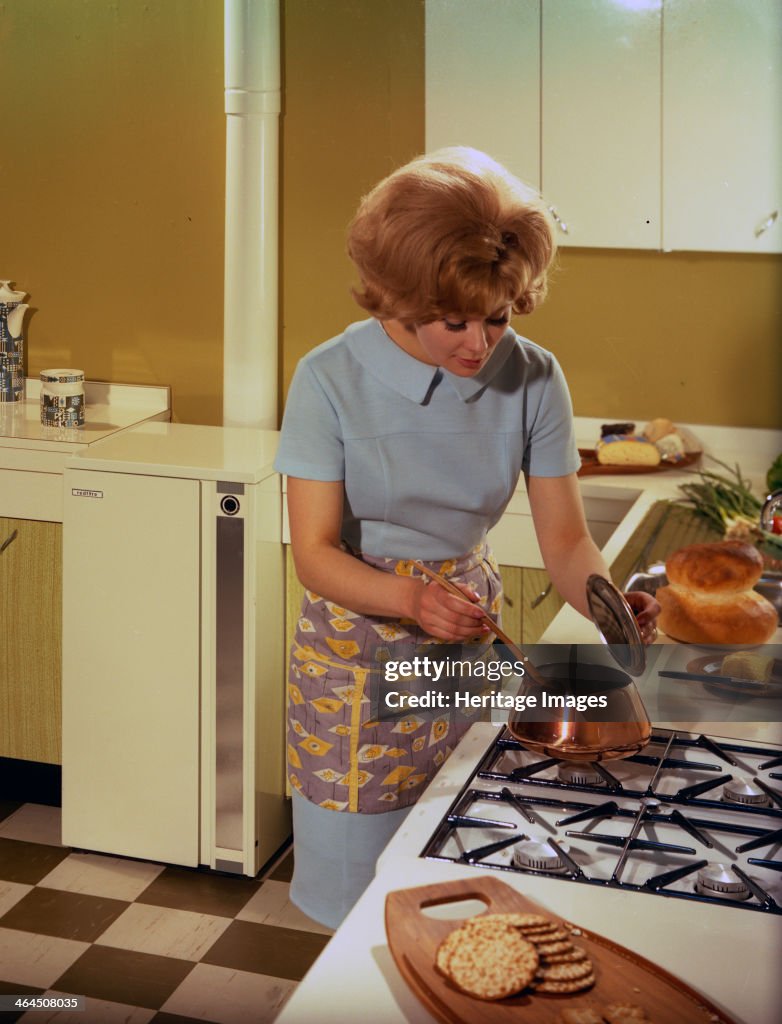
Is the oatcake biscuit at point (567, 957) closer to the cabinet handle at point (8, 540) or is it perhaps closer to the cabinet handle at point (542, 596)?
the cabinet handle at point (542, 596)

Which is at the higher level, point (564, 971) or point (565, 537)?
point (565, 537)

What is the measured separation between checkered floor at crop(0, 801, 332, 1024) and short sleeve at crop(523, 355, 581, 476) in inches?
41.2

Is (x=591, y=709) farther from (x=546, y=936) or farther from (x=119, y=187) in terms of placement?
(x=119, y=187)

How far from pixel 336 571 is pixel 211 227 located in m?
1.61

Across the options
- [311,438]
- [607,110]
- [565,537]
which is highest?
[607,110]

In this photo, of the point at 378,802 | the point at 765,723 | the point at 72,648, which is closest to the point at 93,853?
the point at 72,648

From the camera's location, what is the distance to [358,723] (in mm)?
1393

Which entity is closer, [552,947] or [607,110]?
[552,947]

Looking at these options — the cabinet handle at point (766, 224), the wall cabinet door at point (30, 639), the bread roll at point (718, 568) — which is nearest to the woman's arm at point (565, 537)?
the bread roll at point (718, 568)

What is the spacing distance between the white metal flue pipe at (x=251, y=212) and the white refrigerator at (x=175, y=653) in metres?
0.28

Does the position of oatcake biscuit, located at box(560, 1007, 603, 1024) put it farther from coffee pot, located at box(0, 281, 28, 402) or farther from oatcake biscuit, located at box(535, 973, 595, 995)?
coffee pot, located at box(0, 281, 28, 402)

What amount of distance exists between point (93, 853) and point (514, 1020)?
6.18 feet

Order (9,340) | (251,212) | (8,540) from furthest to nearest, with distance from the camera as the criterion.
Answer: (9,340)
(251,212)
(8,540)

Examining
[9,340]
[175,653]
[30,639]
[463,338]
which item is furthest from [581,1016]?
[9,340]
